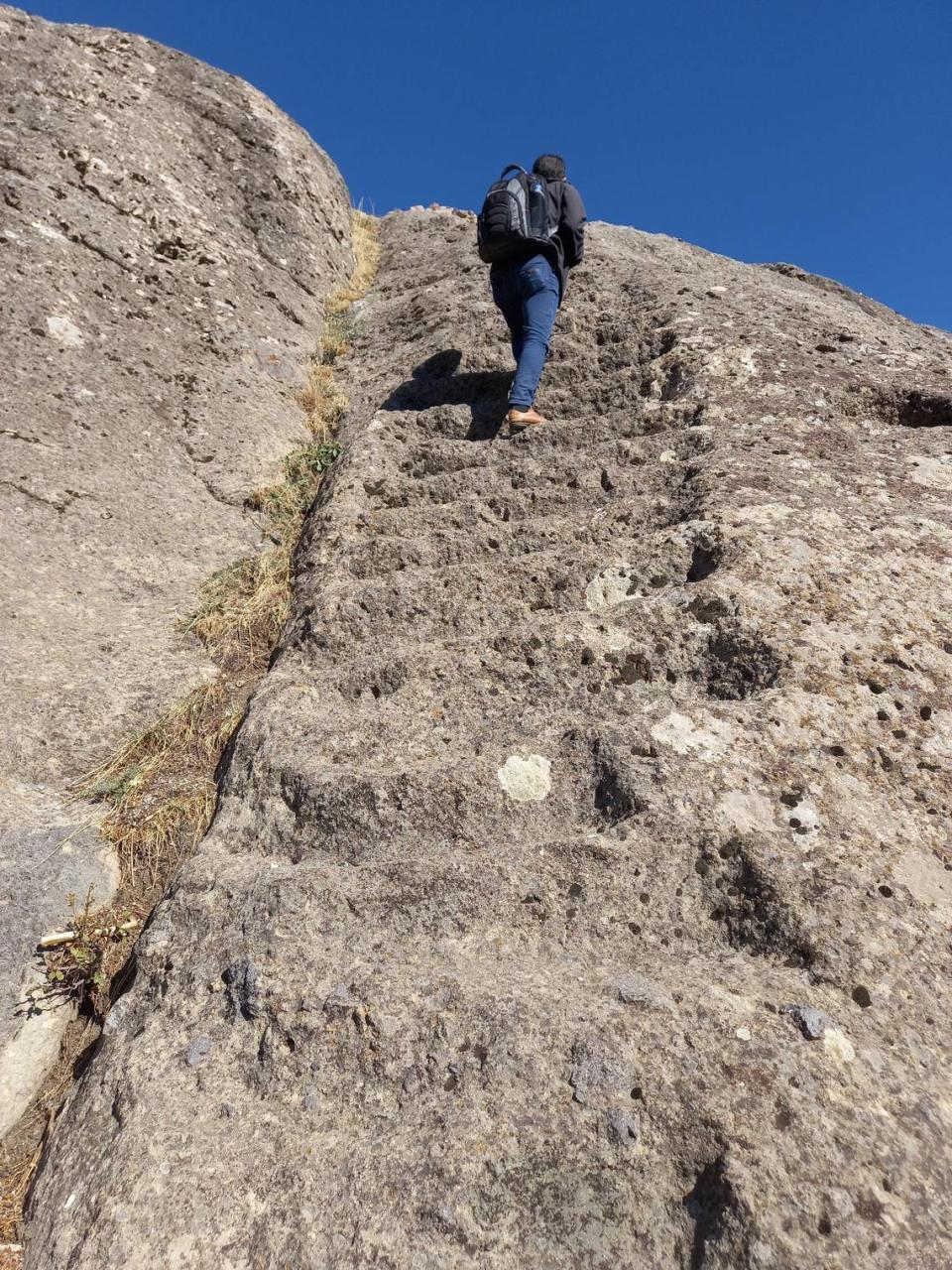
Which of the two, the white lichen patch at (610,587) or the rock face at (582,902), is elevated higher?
the white lichen patch at (610,587)

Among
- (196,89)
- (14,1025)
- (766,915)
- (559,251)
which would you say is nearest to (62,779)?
(14,1025)

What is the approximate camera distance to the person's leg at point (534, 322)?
15.7 feet

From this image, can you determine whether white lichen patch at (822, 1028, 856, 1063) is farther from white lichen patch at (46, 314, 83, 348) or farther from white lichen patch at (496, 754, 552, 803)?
white lichen patch at (46, 314, 83, 348)

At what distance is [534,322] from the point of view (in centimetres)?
491

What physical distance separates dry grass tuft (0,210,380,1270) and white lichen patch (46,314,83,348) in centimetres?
147

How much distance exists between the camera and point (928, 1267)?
1731 mm

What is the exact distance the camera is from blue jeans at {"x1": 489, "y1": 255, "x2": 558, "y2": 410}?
4812mm

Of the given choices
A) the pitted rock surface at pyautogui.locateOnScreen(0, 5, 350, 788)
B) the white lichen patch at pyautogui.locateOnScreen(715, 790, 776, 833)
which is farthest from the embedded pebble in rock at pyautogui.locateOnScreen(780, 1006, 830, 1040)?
the pitted rock surface at pyautogui.locateOnScreen(0, 5, 350, 788)

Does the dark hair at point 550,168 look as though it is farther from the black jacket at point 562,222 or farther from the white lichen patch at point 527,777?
the white lichen patch at point 527,777

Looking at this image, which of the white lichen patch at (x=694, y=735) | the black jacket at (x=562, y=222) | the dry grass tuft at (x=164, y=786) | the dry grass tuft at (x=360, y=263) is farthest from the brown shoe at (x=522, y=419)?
the dry grass tuft at (x=360, y=263)

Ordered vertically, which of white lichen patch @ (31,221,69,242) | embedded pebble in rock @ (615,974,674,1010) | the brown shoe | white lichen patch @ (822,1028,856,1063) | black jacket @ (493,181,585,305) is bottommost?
embedded pebble in rock @ (615,974,674,1010)

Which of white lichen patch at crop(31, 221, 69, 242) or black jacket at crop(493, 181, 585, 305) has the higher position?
black jacket at crop(493, 181, 585, 305)

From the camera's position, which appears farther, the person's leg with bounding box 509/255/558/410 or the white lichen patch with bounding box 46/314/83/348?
the white lichen patch with bounding box 46/314/83/348

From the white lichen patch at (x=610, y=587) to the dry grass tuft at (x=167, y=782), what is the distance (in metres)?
1.63
